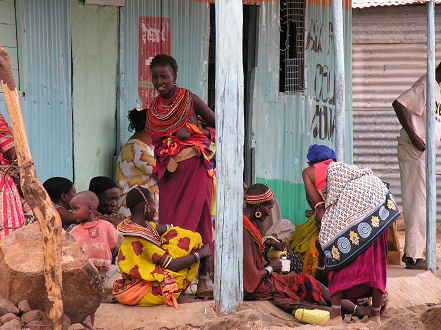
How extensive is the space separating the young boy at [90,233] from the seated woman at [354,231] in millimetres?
1633

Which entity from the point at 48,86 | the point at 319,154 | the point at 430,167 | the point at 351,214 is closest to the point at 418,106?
the point at 430,167

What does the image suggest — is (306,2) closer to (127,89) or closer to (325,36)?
(325,36)

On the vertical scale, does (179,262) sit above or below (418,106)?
below

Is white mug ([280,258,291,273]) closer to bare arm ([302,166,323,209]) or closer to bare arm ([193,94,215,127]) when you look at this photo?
bare arm ([302,166,323,209])

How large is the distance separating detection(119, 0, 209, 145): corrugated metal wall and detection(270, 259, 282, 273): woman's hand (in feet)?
8.48

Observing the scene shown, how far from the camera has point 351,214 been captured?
5.29 m

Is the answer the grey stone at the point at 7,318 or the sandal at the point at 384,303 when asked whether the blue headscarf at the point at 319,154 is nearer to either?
the sandal at the point at 384,303

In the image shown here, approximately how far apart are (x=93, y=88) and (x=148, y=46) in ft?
2.41

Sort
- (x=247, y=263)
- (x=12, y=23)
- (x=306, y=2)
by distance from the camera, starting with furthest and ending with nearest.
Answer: (x=306, y=2) → (x=12, y=23) → (x=247, y=263)

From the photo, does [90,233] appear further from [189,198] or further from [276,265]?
[276,265]

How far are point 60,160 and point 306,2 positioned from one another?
3.30 meters

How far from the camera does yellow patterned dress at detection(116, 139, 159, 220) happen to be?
23.7 ft

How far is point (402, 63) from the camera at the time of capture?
11.9 meters

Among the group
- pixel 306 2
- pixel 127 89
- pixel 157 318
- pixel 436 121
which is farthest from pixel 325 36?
pixel 157 318
